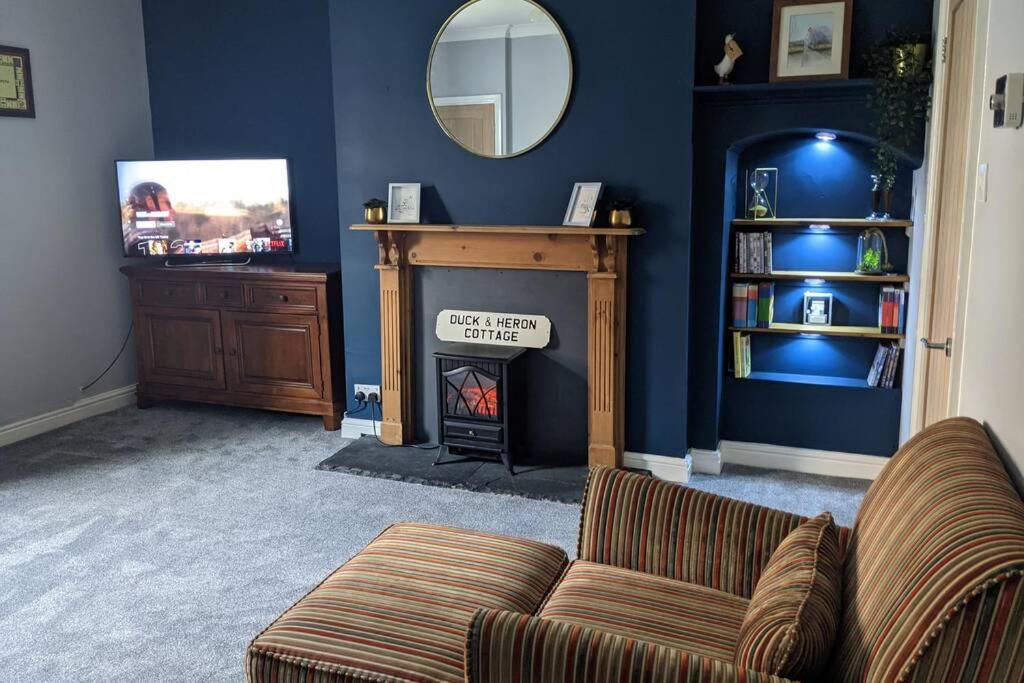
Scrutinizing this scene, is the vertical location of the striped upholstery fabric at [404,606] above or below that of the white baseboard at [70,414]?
above

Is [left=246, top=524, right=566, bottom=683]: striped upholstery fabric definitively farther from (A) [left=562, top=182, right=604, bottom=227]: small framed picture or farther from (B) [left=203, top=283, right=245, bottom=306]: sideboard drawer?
(B) [left=203, top=283, right=245, bottom=306]: sideboard drawer

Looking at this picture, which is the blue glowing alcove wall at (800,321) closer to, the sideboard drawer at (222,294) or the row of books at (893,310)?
the row of books at (893,310)

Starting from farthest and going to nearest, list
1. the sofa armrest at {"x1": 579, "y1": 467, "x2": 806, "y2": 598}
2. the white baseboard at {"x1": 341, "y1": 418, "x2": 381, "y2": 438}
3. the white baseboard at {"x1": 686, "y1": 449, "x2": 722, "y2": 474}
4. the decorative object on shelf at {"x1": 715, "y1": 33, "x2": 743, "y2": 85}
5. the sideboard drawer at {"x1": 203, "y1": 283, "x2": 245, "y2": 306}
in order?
the sideboard drawer at {"x1": 203, "y1": 283, "x2": 245, "y2": 306} < the white baseboard at {"x1": 341, "y1": 418, "x2": 381, "y2": 438} < the white baseboard at {"x1": 686, "y1": 449, "x2": 722, "y2": 474} < the decorative object on shelf at {"x1": 715, "y1": 33, "x2": 743, "y2": 85} < the sofa armrest at {"x1": 579, "y1": 467, "x2": 806, "y2": 598}

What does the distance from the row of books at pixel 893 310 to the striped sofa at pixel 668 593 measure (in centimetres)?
214

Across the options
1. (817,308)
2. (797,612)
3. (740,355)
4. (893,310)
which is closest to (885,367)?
(893,310)

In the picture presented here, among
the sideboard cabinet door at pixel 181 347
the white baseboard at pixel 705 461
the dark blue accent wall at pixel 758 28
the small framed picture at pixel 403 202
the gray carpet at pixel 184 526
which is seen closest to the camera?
the gray carpet at pixel 184 526

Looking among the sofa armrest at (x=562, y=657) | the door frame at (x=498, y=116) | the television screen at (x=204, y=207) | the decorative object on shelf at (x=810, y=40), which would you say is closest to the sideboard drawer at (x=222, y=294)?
the television screen at (x=204, y=207)

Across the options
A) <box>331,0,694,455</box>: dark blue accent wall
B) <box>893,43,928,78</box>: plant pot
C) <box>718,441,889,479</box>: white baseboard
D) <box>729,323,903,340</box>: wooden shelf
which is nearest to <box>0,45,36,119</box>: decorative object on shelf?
<box>331,0,694,455</box>: dark blue accent wall

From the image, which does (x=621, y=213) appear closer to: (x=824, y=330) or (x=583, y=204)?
(x=583, y=204)

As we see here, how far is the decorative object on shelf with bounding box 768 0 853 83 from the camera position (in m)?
3.67

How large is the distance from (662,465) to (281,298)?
227 centimetres

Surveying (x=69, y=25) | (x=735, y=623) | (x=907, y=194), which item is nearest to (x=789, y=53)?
(x=907, y=194)

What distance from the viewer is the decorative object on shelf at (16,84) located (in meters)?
4.58

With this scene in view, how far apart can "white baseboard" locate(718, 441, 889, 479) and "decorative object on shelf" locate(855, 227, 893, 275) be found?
889mm
